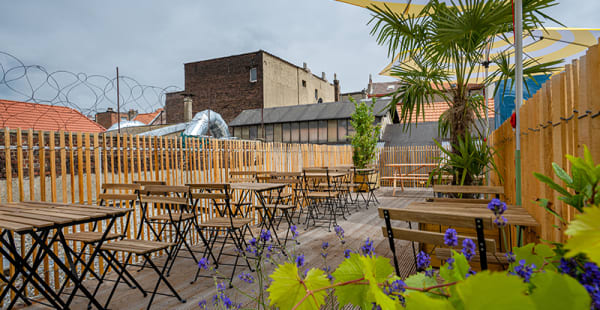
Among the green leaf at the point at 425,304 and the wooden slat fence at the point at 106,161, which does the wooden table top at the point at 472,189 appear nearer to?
the green leaf at the point at 425,304

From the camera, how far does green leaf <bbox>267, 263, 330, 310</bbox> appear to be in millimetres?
615

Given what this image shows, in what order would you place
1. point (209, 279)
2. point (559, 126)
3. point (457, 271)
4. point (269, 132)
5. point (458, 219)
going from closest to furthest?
point (457, 271) → point (458, 219) → point (559, 126) → point (209, 279) → point (269, 132)

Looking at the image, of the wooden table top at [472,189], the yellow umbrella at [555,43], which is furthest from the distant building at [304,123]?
the wooden table top at [472,189]

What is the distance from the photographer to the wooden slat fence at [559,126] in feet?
4.84

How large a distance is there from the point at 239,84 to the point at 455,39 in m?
24.6

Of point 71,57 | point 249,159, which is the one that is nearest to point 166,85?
point 249,159

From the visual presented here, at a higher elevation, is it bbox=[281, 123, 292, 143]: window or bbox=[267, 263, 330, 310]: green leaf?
bbox=[281, 123, 292, 143]: window

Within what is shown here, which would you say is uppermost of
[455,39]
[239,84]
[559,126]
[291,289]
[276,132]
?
[239,84]

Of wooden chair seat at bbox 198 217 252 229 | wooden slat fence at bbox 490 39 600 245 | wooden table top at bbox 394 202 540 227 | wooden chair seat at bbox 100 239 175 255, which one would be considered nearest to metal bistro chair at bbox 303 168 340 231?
wooden chair seat at bbox 198 217 252 229

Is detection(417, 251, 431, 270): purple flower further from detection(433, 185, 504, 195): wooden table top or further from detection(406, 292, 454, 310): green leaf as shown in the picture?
detection(433, 185, 504, 195): wooden table top

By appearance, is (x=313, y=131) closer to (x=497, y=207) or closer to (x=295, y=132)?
(x=295, y=132)

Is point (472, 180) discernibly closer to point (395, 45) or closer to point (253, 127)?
point (395, 45)

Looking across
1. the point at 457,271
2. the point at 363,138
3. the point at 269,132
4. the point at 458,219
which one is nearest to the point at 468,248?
the point at 457,271

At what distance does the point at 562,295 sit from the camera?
0.32m
